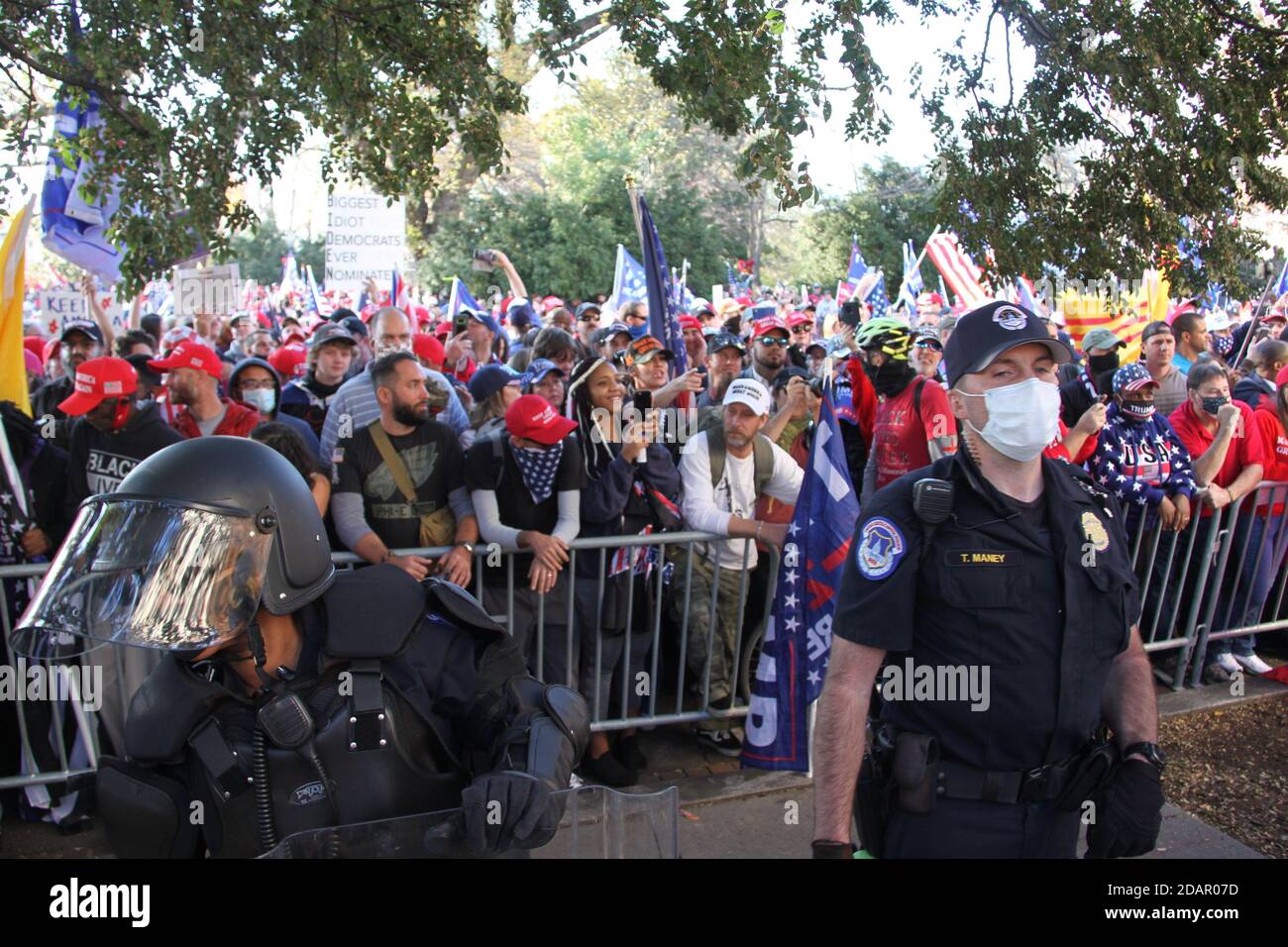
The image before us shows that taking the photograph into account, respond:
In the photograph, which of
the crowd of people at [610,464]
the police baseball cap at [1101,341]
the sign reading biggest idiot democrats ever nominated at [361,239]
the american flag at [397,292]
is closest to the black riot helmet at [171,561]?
the crowd of people at [610,464]

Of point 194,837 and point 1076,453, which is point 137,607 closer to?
point 194,837

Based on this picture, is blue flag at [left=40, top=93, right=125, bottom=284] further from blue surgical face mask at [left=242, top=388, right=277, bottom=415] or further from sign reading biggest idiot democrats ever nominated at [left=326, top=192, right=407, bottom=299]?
sign reading biggest idiot democrats ever nominated at [left=326, top=192, right=407, bottom=299]

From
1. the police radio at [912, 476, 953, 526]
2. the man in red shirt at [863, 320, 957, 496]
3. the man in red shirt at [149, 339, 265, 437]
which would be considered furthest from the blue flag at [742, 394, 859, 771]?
the man in red shirt at [149, 339, 265, 437]

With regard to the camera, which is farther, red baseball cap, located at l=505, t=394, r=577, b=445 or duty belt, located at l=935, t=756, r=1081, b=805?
red baseball cap, located at l=505, t=394, r=577, b=445

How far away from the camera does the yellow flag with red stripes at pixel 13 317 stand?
5.35m

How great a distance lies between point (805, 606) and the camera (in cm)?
470

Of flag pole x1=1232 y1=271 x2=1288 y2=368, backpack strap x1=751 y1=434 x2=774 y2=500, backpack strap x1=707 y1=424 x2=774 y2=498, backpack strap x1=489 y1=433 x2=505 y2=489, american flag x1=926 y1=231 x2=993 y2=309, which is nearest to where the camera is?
backpack strap x1=489 y1=433 x2=505 y2=489

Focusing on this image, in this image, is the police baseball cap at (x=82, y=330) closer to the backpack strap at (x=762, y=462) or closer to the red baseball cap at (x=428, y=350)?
the red baseball cap at (x=428, y=350)

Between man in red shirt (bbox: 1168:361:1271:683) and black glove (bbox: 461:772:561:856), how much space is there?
551 cm

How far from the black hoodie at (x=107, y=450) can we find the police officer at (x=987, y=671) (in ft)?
12.2

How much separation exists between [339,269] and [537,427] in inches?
265

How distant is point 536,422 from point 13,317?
2.96 metres

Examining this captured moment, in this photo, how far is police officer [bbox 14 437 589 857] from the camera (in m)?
1.97
